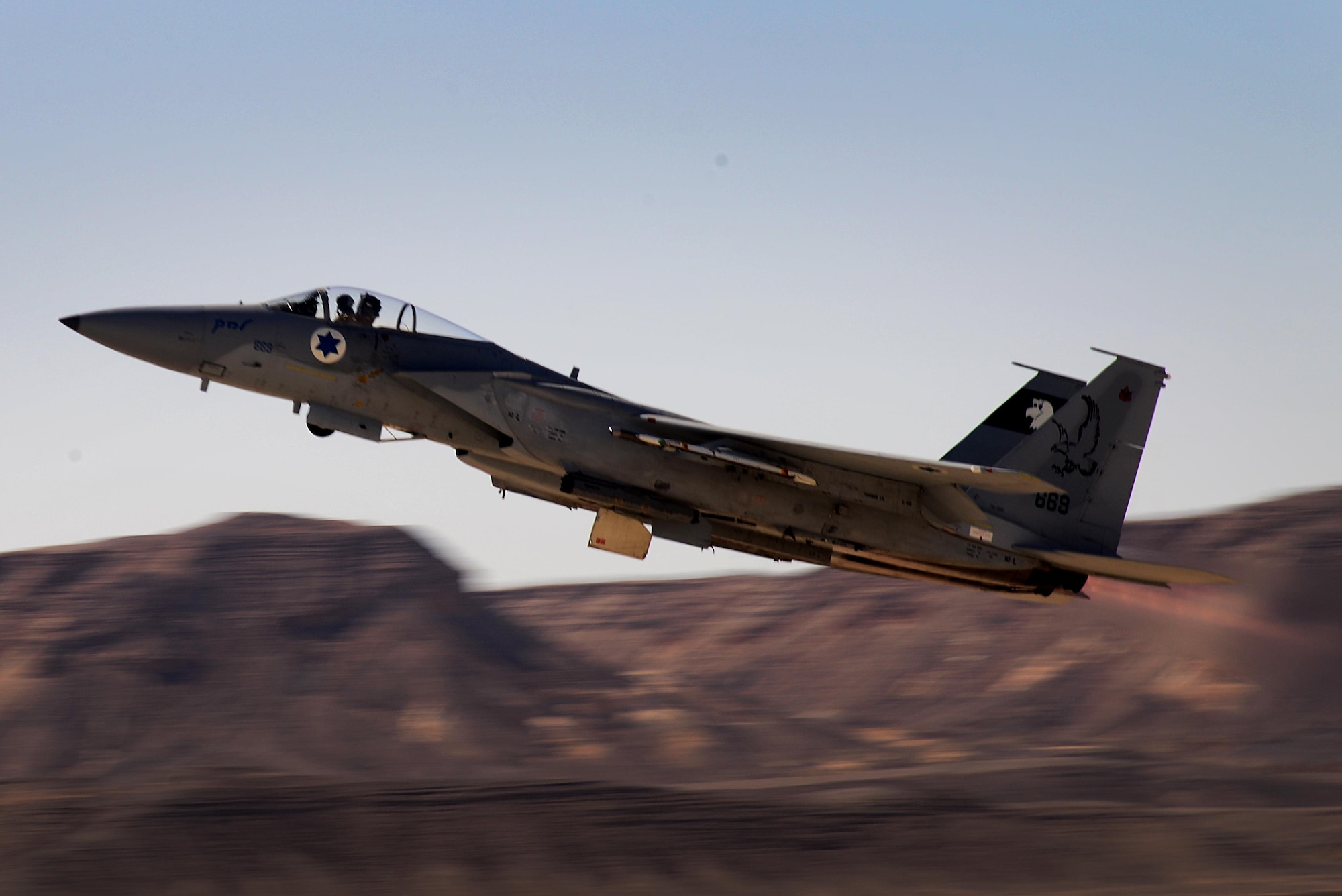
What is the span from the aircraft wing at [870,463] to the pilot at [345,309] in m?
4.39

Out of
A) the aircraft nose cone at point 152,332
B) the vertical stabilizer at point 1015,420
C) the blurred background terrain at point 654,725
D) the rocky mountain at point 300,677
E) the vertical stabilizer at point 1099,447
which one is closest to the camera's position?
the aircraft nose cone at point 152,332

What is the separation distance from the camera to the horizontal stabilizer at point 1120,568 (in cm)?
1856

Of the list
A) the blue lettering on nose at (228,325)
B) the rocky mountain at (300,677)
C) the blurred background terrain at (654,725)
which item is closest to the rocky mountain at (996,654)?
the blurred background terrain at (654,725)

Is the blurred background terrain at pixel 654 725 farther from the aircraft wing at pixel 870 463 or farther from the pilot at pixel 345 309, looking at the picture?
the pilot at pixel 345 309

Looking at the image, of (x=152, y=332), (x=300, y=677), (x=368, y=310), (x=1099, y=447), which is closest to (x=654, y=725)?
(x=300, y=677)

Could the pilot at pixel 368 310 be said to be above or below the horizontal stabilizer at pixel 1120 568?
above

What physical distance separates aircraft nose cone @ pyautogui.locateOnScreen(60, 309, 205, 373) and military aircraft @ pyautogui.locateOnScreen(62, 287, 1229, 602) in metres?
0.02

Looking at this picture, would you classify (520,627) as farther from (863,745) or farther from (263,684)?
(863,745)

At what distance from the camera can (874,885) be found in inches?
1559

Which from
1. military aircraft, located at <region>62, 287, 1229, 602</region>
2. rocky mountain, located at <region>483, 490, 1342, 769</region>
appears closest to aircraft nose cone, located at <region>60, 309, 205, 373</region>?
military aircraft, located at <region>62, 287, 1229, 602</region>

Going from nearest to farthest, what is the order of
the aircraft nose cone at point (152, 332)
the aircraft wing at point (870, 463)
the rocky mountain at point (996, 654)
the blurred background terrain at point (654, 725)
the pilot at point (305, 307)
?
the aircraft wing at point (870, 463) → the aircraft nose cone at point (152, 332) → the pilot at point (305, 307) → the blurred background terrain at point (654, 725) → the rocky mountain at point (996, 654)

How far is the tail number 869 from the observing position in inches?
781

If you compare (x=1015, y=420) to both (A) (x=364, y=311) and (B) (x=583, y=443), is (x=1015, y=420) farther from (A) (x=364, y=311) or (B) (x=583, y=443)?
(A) (x=364, y=311)

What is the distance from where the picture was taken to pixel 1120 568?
62.7ft
